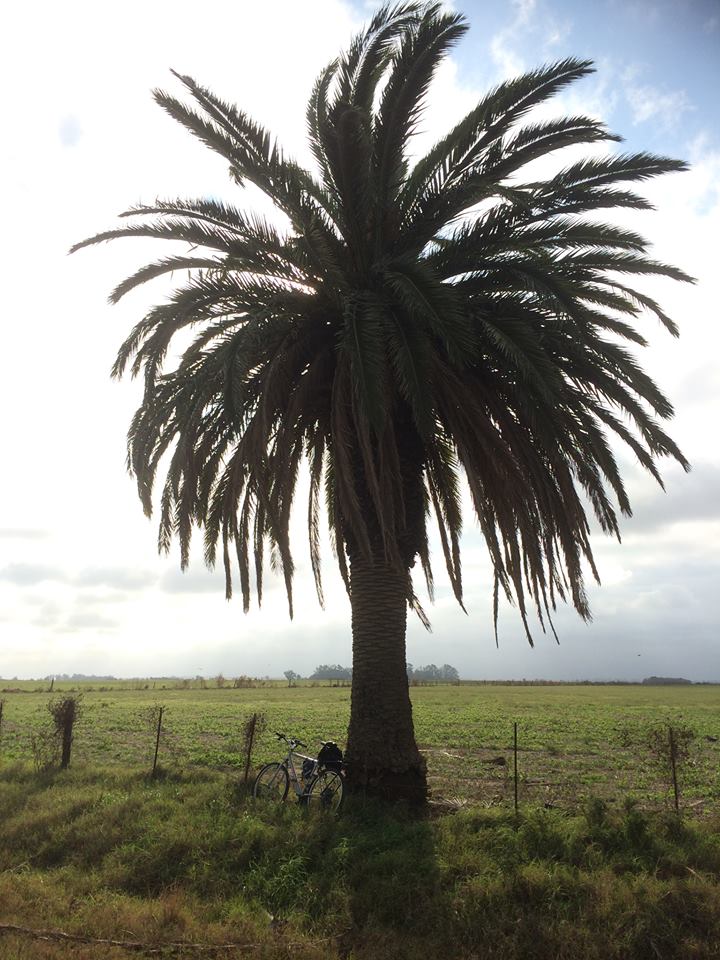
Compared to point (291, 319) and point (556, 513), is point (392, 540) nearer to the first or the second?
point (556, 513)

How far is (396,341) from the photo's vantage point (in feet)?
35.6

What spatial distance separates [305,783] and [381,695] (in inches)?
76.1

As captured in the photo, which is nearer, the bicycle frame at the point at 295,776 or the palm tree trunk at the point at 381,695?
the palm tree trunk at the point at 381,695

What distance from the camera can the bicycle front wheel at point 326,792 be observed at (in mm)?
11156

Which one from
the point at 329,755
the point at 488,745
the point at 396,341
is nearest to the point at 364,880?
the point at 329,755

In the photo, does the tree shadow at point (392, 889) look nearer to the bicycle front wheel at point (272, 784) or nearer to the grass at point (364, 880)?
the grass at point (364, 880)

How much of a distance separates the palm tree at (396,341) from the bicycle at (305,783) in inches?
18.2

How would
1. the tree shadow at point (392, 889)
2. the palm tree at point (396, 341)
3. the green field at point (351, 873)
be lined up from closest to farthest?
the green field at point (351, 873) < the tree shadow at point (392, 889) < the palm tree at point (396, 341)

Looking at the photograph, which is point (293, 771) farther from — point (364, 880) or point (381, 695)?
point (364, 880)

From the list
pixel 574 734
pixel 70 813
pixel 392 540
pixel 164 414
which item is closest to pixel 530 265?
pixel 392 540

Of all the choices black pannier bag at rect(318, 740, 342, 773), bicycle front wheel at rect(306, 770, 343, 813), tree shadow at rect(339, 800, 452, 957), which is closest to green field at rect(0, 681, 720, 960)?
tree shadow at rect(339, 800, 452, 957)

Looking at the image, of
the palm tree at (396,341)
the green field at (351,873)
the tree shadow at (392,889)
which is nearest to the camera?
the green field at (351,873)

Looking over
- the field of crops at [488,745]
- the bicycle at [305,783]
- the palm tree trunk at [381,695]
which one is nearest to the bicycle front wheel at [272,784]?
the bicycle at [305,783]

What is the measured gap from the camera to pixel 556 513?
12023 mm
